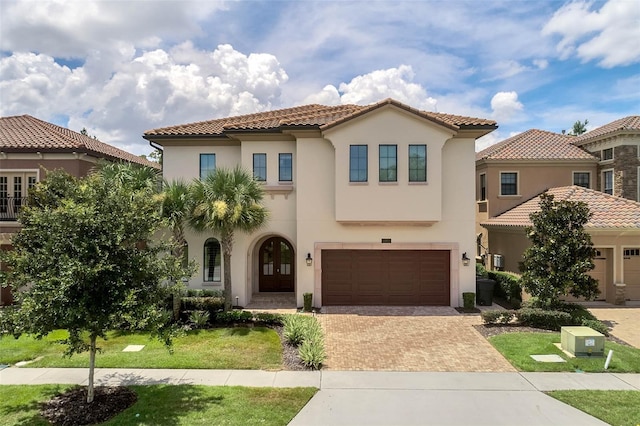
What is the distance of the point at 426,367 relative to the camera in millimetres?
10117

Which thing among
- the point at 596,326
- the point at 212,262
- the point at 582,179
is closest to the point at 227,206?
the point at 212,262

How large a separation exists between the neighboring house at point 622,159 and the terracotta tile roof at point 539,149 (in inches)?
36.0

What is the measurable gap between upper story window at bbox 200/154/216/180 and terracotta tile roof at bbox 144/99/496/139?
1.03 m

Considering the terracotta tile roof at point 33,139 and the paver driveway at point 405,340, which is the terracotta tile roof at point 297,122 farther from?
the paver driveway at point 405,340

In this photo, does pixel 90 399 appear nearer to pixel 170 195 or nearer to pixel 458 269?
pixel 170 195

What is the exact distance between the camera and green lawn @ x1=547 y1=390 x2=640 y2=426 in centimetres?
737

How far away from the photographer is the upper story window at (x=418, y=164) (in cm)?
1548

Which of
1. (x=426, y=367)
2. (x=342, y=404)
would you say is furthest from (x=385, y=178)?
(x=342, y=404)

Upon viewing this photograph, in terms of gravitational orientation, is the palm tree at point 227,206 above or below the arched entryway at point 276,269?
above

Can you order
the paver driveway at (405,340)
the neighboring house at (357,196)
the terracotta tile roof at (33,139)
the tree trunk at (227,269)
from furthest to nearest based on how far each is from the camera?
1. the terracotta tile roof at (33,139)
2. the neighboring house at (357,196)
3. the tree trunk at (227,269)
4. the paver driveway at (405,340)

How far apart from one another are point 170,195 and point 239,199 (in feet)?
8.51

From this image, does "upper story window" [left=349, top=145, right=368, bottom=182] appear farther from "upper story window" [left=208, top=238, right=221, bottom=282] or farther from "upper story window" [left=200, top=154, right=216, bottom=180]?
"upper story window" [left=208, top=238, right=221, bottom=282]

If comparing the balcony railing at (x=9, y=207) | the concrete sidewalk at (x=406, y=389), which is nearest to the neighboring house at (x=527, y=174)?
the concrete sidewalk at (x=406, y=389)

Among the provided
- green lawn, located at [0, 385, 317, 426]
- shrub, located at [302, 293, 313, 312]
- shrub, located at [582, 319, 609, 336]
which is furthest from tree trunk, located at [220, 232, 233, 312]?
shrub, located at [582, 319, 609, 336]
